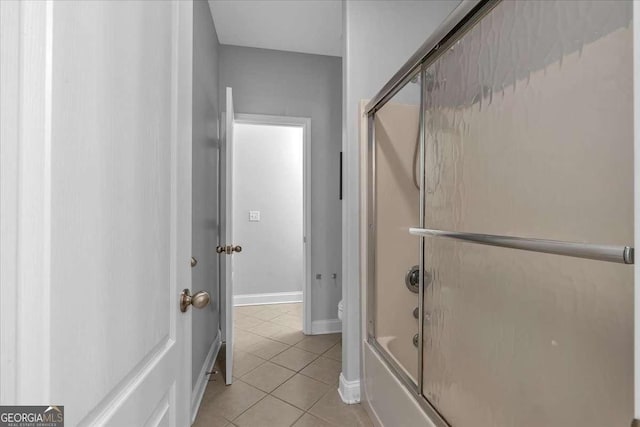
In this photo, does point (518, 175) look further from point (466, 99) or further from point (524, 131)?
point (466, 99)

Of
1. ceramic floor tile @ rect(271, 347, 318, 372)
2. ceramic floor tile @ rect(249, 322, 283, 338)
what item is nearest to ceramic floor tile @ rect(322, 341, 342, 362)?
ceramic floor tile @ rect(271, 347, 318, 372)

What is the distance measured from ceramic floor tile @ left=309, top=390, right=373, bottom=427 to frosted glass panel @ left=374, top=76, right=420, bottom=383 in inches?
22.1

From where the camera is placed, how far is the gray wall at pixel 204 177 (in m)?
1.89

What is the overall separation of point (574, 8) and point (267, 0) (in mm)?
1972

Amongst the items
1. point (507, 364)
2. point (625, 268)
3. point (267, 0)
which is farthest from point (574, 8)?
point (267, 0)

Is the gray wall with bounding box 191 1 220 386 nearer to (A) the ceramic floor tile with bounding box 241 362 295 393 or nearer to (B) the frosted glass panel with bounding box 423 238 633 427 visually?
(A) the ceramic floor tile with bounding box 241 362 295 393

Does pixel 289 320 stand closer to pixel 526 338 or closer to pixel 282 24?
pixel 526 338

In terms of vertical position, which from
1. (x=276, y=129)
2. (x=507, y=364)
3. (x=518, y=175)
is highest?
(x=276, y=129)

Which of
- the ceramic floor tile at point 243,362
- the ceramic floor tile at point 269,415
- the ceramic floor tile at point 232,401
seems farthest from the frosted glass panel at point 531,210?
the ceramic floor tile at point 243,362

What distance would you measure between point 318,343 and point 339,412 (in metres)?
0.97

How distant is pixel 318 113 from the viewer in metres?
3.03

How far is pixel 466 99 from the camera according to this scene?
1.31 metres

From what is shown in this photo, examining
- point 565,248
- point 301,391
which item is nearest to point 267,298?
point 301,391

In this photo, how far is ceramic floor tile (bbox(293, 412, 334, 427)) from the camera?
1676mm
